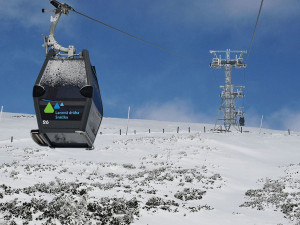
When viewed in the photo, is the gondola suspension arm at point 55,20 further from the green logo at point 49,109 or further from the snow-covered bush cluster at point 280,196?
the snow-covered bush cluster at point 280,196

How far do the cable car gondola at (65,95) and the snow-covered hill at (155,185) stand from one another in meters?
7.14

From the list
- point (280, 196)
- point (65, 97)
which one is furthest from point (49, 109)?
point (280, 196)

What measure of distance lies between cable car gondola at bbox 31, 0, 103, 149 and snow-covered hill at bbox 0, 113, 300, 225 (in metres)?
7.14

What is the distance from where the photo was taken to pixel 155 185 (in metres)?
21.7

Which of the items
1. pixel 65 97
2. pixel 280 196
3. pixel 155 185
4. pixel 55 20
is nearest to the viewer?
pixel 55 20

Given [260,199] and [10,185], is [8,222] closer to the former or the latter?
[10,185]

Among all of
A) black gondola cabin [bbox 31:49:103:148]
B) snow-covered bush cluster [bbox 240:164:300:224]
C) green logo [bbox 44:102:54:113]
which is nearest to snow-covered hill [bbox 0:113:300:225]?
snow-covered bush cluster [bbox 240:164:300:224]

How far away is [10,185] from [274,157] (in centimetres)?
2826

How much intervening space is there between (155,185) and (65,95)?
52.6ft

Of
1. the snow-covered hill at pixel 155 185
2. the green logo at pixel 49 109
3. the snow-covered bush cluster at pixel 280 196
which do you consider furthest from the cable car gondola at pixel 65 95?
the snow-covered bush cluster at pixel 280 196

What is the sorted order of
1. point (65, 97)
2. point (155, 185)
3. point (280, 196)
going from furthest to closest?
1. point (155, 185)
2. point (280, 196)
3. point (65, 97)

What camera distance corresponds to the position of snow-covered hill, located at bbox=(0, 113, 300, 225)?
14.1 m

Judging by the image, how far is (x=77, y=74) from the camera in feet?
21.7

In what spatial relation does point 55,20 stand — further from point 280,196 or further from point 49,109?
point 280,196
